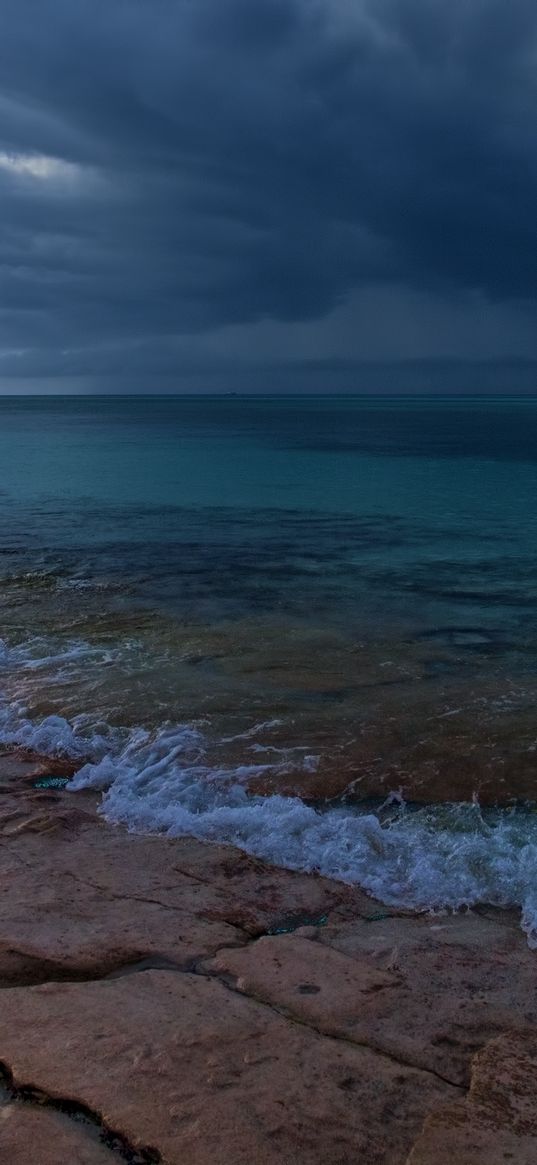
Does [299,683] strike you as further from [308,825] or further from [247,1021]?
[247,1021]

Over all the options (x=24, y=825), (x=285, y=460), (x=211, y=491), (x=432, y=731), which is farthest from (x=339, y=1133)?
(x=285, y=460)

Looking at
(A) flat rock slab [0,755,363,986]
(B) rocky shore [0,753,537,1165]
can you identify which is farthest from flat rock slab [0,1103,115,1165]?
(A) flat rock slab [0,755,363,986]

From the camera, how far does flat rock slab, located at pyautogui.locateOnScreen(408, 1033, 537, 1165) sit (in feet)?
10.0

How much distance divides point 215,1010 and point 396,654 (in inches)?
294

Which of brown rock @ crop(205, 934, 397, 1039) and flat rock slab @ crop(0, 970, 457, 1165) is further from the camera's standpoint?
brown rock @ crop(205, 934, 397, 1039)

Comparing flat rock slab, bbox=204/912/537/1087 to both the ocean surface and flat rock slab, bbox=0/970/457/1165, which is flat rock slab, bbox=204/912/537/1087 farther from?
the ocean surface

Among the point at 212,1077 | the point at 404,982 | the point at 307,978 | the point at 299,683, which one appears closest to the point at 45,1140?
the point at 212,1077

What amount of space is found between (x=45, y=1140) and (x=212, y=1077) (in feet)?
2.36

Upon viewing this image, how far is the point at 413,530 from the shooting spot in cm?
2261

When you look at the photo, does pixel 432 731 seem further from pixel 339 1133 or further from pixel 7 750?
pixel 339 1133

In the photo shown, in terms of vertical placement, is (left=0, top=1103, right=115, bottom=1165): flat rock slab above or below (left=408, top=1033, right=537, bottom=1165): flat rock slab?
above

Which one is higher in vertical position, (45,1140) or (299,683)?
(45,1140)

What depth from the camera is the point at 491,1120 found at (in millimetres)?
3266

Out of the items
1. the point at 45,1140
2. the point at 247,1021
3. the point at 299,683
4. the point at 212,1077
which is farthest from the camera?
the point at 299,683
